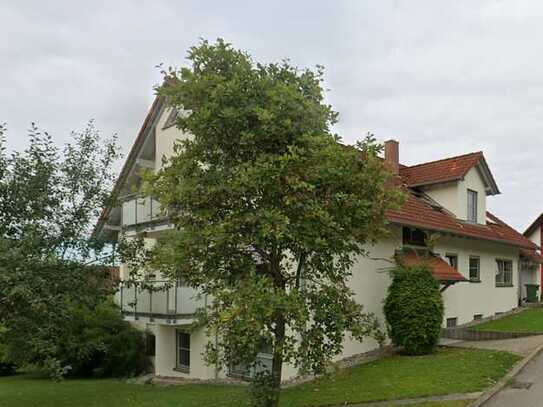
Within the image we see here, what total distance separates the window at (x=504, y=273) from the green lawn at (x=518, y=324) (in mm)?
1588

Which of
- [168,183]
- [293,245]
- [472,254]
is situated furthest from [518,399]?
[472,254]

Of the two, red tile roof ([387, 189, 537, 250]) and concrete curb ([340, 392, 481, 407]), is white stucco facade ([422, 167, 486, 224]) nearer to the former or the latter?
red tile roof ([387, 189, 537, 250])

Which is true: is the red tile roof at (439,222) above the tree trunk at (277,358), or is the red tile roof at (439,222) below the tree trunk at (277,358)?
above

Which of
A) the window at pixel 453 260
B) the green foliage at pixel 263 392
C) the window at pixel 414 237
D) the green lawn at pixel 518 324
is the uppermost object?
the window at pixel 414 237

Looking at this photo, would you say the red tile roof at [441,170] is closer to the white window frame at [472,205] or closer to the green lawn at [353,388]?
the white window frame at [472,205]

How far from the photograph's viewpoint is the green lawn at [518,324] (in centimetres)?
1873

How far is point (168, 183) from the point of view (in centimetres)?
847

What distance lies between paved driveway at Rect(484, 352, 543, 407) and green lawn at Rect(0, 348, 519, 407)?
0.40 metres

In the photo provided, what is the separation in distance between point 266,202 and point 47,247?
6430 millimetres

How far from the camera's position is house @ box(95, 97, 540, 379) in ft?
54.7

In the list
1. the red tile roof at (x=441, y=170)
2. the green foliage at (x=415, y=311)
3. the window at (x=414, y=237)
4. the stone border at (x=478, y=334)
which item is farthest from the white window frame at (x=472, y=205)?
the green foliage at (x=415, y=311)

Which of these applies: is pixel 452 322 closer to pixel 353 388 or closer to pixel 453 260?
pixel 453 260

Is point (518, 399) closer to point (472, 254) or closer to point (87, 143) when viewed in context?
point (87, 143)

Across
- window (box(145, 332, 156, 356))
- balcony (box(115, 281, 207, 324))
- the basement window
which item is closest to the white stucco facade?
the basement window
